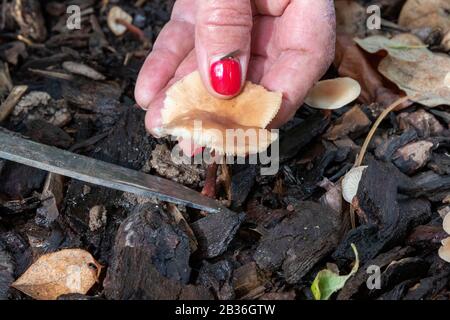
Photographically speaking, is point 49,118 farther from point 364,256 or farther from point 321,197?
point 364,256

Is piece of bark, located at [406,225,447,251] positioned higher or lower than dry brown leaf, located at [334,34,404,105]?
lower

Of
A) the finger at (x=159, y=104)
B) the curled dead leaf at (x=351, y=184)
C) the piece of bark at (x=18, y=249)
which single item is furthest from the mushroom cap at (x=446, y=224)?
the piece of bark at (x=18, y=249)

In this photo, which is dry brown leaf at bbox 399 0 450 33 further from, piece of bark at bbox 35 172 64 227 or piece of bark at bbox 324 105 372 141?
piece of bark at bbox 35 172 64 227

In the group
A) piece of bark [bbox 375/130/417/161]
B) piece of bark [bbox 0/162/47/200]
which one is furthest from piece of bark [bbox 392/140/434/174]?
piece of bark [bbox 0/162/47/200]

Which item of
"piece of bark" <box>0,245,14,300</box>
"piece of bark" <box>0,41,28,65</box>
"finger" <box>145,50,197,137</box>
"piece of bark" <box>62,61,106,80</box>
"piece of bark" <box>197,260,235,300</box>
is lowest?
"piece of bark" <box>0,245,14,300</box>

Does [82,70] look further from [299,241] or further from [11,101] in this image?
[299,241]

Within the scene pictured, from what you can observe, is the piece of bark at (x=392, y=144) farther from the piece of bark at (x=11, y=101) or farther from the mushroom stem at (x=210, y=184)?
the piece of bark at (x=11, y=101)

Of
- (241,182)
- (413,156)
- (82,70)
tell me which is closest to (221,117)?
(241,182)
